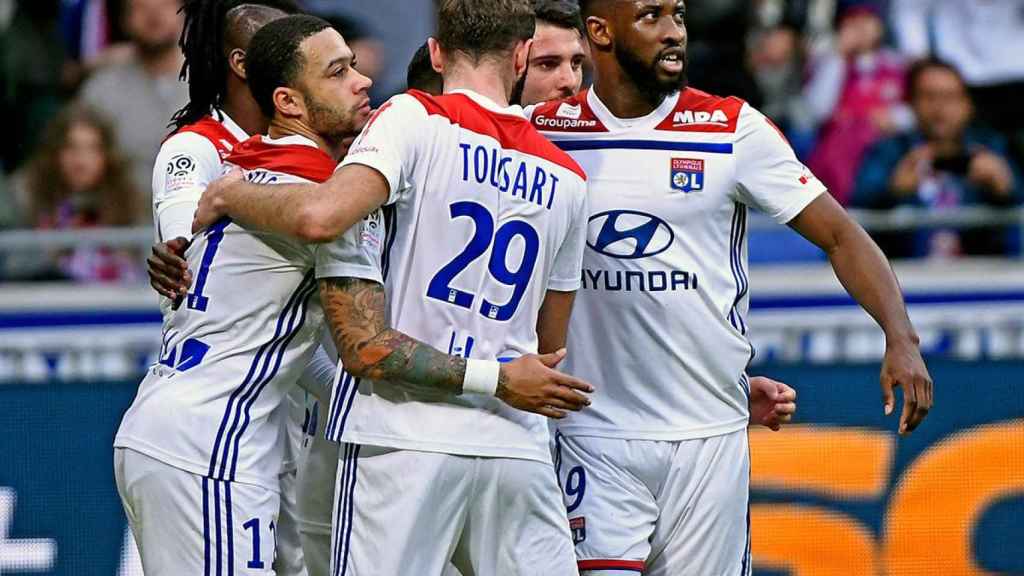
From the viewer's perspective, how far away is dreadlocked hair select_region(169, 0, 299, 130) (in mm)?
5645

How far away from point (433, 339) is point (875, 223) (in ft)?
16.7

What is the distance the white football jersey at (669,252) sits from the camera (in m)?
5.28

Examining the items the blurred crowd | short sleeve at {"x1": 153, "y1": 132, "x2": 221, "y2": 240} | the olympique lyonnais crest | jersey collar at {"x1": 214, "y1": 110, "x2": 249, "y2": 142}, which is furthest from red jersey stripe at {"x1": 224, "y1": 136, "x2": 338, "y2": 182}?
the blurred crowd

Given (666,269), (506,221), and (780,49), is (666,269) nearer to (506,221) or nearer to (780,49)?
(506,221)

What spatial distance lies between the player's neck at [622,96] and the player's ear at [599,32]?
7 cm

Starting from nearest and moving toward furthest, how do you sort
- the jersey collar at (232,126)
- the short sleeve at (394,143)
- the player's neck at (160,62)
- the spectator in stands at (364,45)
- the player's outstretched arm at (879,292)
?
the short sleeve at (394,143) < the player's outstretched arm at (879,292) < the jersey collar at (232,126) < the player's neck at (160,62) < the spectator in stands at (364,45)

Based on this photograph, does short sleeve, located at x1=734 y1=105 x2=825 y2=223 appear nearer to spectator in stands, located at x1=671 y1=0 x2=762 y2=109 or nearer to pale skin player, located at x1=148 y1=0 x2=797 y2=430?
pale skin player, located at x1=148 y1=0 x2=797 y2=430

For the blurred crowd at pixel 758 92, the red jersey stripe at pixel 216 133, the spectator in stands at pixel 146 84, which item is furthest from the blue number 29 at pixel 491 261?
the spectator in stands at pixel 146 84

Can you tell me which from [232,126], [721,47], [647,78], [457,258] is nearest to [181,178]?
[232,126]

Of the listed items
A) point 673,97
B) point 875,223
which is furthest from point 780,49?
point 673,97

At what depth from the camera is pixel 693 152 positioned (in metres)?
5.29

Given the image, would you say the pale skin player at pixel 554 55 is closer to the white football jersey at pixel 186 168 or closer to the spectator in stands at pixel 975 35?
the white football jersey at pixel 186 168

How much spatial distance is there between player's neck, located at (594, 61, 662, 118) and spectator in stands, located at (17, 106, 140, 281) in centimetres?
475

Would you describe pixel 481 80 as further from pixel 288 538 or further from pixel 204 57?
pixel 288 538
